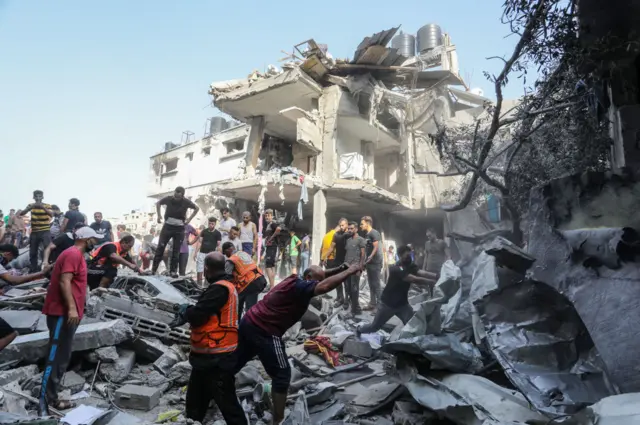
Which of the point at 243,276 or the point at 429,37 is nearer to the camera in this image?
the point at 243,276

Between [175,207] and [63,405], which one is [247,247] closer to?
[175,207]

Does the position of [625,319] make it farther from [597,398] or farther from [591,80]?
[591,80]

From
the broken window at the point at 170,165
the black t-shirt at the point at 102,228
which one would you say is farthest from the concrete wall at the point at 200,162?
the black t-shirt at the point at 102,228

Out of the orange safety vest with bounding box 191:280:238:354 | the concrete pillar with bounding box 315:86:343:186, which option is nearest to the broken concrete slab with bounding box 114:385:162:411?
the orange safety vest with bounding box 191:280:238:354

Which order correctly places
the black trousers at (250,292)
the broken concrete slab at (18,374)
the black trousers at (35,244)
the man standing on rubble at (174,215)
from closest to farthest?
1. the broken concrete slab at (18,374)
2. the black trousers at (250,292)
3. the man standing on rubble at (174,215)
4. the black trousers at (35,244)

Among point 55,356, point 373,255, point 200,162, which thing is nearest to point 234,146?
point 200,162

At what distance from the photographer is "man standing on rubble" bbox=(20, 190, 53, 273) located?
7746 mm

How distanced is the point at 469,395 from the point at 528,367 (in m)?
0.64

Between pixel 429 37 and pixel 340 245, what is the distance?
721 inches

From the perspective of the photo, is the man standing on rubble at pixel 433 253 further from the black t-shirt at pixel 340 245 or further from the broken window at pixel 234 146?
the broken window at pixel 234 146

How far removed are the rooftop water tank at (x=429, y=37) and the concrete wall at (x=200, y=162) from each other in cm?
1155

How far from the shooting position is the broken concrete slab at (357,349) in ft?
18.0

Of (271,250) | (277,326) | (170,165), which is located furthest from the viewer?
(170,165)

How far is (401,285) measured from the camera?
5.61m
